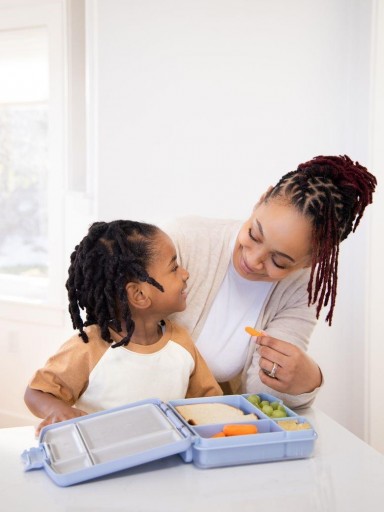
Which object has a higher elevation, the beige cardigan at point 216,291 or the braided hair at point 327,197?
the braided hair at point 327,197

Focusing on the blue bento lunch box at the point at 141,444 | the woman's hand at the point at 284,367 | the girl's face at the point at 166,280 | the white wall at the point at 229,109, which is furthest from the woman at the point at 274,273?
the white wall at the point at 229,109

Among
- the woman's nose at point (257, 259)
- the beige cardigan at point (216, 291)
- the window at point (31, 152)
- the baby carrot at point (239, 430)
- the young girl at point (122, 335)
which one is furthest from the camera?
the window at point (31, 152)

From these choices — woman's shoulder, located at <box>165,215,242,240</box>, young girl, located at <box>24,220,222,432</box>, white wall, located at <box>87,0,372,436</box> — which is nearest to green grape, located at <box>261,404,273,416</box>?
young girl, located at <box>24,220,222,432</box>

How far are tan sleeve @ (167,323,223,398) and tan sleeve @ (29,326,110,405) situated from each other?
18 cm

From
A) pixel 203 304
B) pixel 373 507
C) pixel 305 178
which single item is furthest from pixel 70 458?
pixel 305 178

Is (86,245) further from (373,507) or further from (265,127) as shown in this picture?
(265,127)

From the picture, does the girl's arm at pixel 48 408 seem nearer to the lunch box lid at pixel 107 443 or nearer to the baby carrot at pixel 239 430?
the lunch box lid at pixel 107 443

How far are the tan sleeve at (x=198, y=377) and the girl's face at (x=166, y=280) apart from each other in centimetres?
7

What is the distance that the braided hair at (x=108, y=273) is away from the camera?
1.22 meters

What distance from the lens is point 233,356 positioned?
141 cm

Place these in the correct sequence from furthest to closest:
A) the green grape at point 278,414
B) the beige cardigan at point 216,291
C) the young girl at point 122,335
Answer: the beige cardigan at point 216,291 → the young girl at point 122,335 → the green grape at point 278,414

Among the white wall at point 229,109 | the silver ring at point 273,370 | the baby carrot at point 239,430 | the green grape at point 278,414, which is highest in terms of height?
the white wall at point 229,109

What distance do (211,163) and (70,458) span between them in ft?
5.75

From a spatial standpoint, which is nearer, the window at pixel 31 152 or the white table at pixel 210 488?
the white table at pixel 210 488
